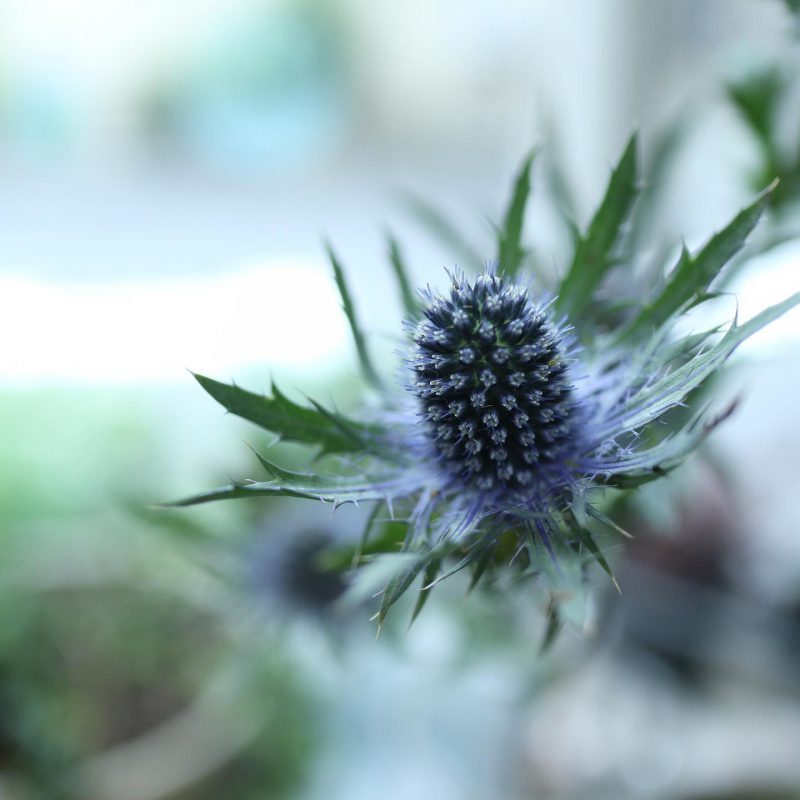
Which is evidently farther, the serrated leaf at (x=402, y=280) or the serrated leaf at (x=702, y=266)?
the serrated leaf at (x=402, y=280)

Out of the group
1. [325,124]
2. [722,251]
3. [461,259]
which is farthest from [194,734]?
[325,124]

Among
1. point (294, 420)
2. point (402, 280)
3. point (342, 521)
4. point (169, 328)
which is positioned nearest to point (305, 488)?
point (294, 420)

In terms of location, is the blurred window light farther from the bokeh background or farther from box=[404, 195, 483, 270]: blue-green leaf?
box=[404, 195, 483, 270]: blue-green leaf

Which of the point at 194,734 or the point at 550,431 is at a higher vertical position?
the point at 550,431

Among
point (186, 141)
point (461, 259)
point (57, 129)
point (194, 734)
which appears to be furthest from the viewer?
point (186, 141)

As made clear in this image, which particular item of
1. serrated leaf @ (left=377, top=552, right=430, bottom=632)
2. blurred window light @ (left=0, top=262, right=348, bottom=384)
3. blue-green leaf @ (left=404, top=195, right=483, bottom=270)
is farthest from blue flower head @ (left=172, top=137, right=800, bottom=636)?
blurred window light @ (left=0, top=262, right=348, bottom=384)

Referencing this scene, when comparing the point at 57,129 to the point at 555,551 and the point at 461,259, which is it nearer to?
the point at 461,259

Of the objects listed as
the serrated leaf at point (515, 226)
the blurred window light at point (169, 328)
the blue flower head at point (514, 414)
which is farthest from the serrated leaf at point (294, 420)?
the blurred window light at point (169, 328)

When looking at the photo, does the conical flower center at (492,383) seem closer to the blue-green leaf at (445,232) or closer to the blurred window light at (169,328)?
the blue-green leaf at (445,232)
